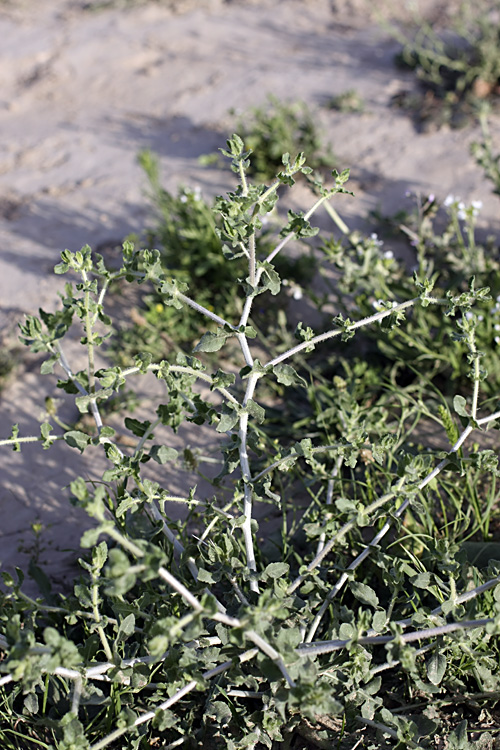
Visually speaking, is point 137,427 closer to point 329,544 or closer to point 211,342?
point 211,342

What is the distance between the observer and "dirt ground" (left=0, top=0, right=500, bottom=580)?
3264 mm

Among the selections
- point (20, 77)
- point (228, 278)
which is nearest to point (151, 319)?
point (228, 278)

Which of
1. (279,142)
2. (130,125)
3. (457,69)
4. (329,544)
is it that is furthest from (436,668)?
(130,125)

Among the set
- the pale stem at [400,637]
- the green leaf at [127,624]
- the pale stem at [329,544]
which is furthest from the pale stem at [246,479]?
the green leaf at [127,624]

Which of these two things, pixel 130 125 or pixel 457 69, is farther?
pixel 130 125

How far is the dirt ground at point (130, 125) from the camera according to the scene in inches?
128

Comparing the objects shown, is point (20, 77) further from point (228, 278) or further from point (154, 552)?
point (154, 552)

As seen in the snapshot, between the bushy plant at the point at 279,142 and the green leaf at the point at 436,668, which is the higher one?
the bushy plant at the point at 279,142

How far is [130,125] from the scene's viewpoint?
5.72 meters

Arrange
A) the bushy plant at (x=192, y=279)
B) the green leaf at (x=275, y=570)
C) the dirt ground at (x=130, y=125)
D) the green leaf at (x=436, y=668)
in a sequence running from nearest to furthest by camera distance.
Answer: the green leaf at (x=436, y=668) → the green leaf at (x=275, y=570) → the dirt ground at (x=130, y=125) → the bushy plant at (x=192, y=279)

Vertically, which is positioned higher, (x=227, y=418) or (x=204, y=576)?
(x=227, y=418)

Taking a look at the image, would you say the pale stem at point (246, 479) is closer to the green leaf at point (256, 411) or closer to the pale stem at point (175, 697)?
the green leaf at point (256, 411)

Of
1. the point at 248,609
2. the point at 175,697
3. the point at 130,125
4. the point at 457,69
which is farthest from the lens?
the point at 130,125

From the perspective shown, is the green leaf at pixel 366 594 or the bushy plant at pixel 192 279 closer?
the green leaf at pixel 366 594
